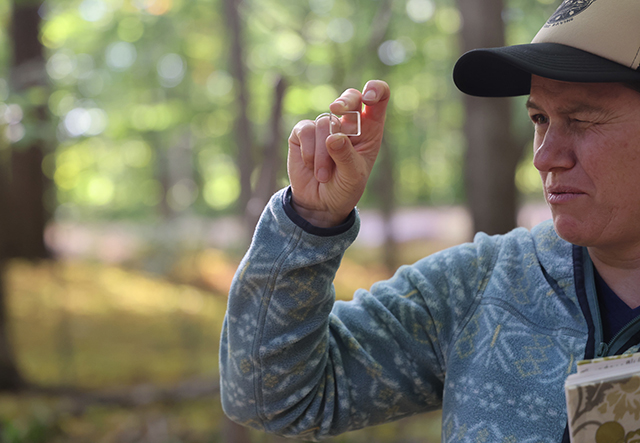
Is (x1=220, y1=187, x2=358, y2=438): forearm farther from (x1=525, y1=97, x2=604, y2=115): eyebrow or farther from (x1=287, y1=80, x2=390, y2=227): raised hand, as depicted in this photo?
(x1=525, y1=97, x2=604, y2=115): eyebrow

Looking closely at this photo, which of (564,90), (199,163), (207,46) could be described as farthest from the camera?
(199,163)

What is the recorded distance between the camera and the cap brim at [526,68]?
1.16 metres

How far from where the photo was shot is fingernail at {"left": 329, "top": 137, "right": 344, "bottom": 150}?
1201mm

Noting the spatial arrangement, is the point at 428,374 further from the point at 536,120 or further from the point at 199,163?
the point at 199,163

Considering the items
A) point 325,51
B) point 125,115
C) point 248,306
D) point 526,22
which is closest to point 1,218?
point 125,115

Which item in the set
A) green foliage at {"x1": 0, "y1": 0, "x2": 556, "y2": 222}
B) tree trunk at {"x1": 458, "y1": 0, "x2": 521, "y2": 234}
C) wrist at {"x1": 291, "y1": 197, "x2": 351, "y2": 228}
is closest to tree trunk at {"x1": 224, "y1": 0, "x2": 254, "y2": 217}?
green foliage at {"x1": 0, "y1": 0, "x2": 556, "y2": 222}

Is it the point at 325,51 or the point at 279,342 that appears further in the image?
the point at 325,51

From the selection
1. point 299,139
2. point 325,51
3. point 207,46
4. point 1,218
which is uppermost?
point 207,46

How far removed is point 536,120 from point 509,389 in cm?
62

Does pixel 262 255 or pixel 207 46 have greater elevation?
pixel 207 46

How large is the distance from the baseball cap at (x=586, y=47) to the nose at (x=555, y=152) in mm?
141

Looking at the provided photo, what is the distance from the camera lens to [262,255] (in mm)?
1276

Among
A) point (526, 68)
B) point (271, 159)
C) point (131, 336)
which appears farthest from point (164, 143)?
point (526, 68)

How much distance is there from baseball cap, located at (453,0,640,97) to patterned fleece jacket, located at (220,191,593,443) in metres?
0.45
